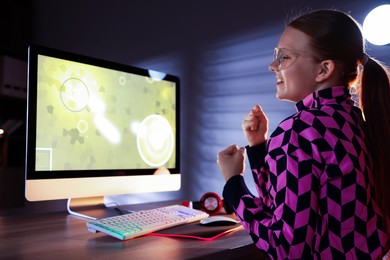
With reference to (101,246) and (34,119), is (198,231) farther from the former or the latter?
(34,119)

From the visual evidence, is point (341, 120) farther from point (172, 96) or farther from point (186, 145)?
point (186, 145)

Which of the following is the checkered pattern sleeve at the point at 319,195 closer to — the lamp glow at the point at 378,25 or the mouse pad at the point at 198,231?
the mouse pad at the point at 198,231

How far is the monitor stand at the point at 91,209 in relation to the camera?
3.93ft

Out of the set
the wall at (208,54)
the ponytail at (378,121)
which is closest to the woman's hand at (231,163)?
the ponytail at (378,121)

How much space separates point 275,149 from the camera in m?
0.66

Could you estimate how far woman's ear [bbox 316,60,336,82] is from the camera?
30.1 inches

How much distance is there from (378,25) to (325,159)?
0.98 metres

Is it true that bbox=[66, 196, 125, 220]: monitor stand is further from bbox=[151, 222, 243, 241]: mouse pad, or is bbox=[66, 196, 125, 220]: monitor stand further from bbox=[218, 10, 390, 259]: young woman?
bbox=[218, 10, 390, 259]: young woman

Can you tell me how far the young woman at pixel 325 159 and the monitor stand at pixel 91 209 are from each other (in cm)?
57

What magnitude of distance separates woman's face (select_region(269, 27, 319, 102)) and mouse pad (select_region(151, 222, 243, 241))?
0.38m

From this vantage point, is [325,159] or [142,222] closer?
[325,159]

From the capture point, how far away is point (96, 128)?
119cm

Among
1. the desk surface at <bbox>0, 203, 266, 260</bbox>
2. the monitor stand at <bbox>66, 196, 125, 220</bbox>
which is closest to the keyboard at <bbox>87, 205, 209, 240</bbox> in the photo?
the desk surface at <bbox>0, 203, 266, 260</bbox>

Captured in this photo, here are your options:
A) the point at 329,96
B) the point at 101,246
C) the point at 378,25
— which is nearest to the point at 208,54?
the point at 378,25
